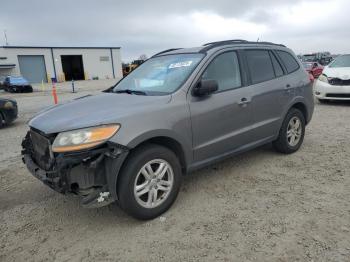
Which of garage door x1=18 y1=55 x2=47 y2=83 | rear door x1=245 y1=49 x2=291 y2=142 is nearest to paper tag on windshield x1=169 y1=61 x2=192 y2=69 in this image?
rear door x1=245 y1=49 x2=291 y2=142

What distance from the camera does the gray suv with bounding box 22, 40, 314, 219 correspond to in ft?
9.91

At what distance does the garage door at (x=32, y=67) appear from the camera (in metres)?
40.6

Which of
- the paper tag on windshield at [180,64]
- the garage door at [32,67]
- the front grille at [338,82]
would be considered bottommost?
the front grille at [338,82]

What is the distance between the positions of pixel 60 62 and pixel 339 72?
40.2 meters

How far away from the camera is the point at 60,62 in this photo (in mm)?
43594

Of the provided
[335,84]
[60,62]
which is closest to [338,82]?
[335,84]

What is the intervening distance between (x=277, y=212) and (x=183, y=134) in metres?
1.29

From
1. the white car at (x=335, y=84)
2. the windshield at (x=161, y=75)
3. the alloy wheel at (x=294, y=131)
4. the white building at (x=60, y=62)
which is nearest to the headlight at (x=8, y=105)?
the windshield at (x=161, y=75)

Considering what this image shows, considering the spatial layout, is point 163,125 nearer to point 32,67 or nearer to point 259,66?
point 259,66

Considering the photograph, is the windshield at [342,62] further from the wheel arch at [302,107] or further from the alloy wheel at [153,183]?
the alloy wheel at [153,183]

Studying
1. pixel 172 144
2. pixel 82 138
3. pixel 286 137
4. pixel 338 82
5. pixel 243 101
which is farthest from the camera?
pixel 338 82

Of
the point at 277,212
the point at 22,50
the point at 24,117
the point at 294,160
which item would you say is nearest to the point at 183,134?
the point at 277,212

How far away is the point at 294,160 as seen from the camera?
4980mm

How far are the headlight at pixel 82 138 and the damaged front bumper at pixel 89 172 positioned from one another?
5 centimetres
